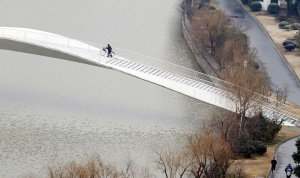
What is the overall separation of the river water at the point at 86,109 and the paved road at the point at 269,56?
4090 millimetres

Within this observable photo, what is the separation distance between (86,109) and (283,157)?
9.50 m

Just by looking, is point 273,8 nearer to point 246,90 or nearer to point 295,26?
point 295,26

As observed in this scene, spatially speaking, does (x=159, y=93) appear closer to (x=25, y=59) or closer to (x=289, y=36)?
(x=25, y=59)

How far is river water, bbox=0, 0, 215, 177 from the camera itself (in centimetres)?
3253

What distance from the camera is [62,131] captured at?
1356 inches

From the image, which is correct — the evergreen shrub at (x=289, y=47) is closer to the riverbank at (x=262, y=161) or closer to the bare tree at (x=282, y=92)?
the bare tree at (x=282, y=92)

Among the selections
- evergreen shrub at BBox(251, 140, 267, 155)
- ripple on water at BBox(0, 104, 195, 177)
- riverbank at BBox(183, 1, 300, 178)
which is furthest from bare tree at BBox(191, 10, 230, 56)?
evergreen shrub at BBox(251, 140, 267, 155)

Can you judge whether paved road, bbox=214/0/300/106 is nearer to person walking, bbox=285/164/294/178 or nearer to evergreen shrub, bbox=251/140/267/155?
evergreen shrub, bbox=251/140/267/155

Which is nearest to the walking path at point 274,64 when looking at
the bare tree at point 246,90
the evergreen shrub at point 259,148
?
the evergreen shrub at point 259,148

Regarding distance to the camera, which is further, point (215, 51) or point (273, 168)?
point (215, 51)

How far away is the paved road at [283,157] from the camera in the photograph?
29489 mm

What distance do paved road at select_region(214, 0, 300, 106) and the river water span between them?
13.4 feet

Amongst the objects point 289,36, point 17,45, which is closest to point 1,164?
point 17,45

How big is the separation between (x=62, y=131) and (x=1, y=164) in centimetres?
393
